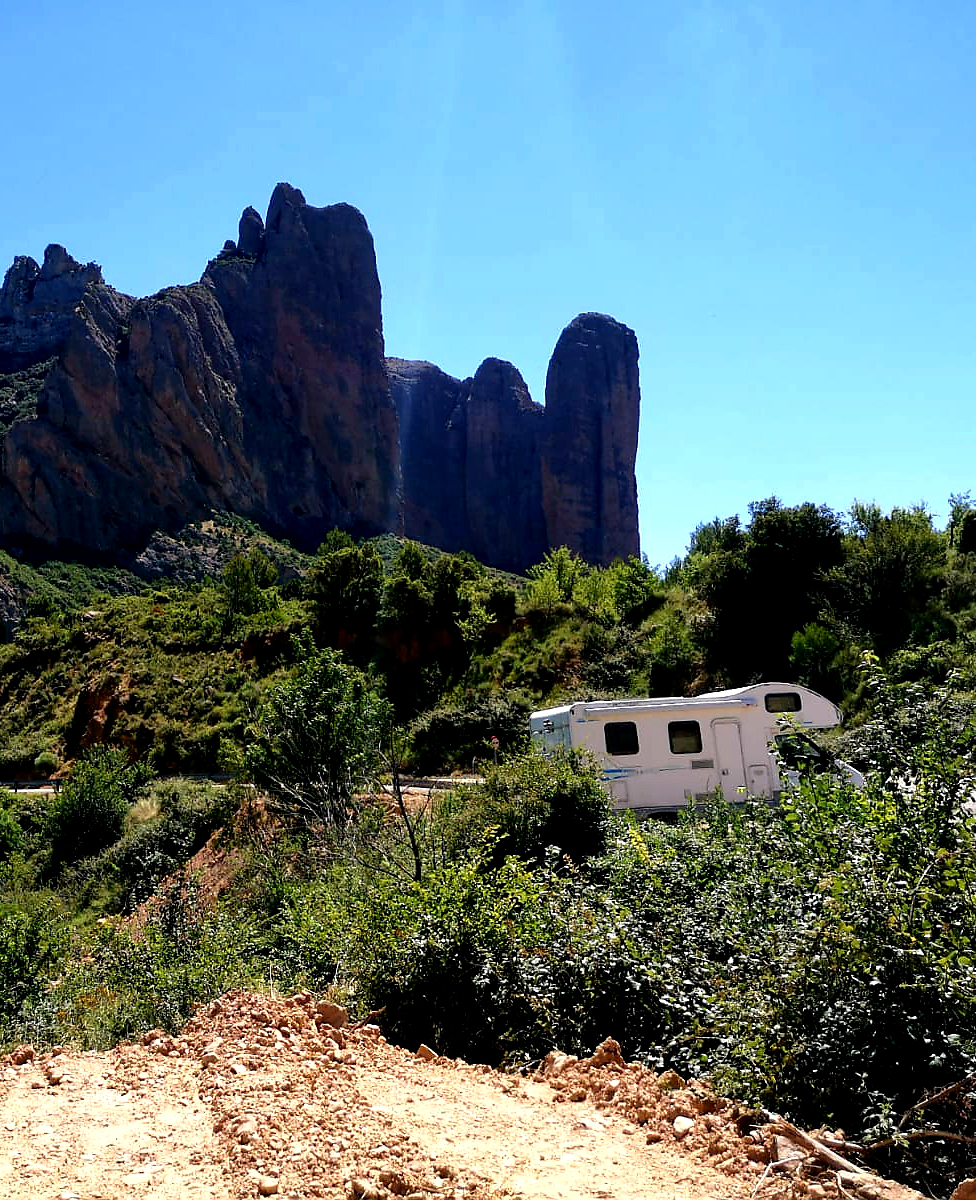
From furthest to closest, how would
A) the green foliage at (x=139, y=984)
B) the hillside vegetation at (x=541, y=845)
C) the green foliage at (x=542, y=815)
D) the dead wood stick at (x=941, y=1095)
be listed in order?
Result: the green foliage at (x=542, y=815) < the green foliage at (x=139, y=984) < the hillside vegetation at (x=541, y=845) < the dead wood stick at (x=941, y=1095)

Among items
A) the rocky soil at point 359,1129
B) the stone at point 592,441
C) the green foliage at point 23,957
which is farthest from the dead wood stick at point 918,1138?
the stone at point 592,441

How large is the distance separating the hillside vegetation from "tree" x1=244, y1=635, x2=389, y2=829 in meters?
0.07

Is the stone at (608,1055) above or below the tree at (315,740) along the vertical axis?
below

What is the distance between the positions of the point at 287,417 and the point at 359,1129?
10936 cm

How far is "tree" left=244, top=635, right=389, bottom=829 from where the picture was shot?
16.4m

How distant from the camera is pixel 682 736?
619 inches

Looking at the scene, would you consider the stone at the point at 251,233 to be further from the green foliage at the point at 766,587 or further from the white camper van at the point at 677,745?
the white camper van at the point at 677,745

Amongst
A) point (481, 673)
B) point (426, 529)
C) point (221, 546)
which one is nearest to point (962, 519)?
point (481, 673)

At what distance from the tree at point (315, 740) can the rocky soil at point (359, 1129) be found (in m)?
Answer: 10.7

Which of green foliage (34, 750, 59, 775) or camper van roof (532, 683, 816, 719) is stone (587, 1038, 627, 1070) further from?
green foliage (34, 750, 59, 775)

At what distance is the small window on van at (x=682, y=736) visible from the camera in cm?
1570

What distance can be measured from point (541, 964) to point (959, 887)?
9.44 feet

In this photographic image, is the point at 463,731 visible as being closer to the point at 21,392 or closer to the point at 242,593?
the point at 242,593

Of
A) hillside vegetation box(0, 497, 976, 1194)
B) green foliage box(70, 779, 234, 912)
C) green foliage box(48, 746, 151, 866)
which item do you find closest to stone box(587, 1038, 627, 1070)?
hillside vegetation box(0, 497, 976, 1194)
